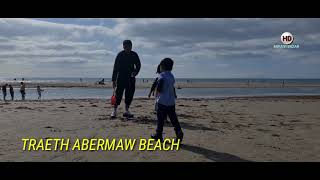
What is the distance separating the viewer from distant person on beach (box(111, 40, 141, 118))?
10469 mm

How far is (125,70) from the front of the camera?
10.5 metres

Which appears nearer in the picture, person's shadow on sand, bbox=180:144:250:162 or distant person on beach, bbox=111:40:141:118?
person's shadow on sand, bbox=180:144:250:162

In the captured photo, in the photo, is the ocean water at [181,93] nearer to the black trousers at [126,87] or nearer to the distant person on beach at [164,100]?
the black trousers at [126,87]

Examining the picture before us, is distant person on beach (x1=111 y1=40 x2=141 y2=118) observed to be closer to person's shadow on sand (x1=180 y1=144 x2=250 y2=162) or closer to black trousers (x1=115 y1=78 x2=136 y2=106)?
black trousers (x1=115 y1=78 x2=136 y2=106)

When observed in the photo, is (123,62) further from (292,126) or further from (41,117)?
(292,126)

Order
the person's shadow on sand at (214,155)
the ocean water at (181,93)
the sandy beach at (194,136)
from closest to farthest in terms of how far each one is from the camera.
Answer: the person's shadow on sand at (214,155), the sandy beach at (194,136), the ocean water at (181,93)

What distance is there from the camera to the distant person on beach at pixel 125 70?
10469 mm

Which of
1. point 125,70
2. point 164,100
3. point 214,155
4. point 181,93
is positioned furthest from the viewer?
point 181,93

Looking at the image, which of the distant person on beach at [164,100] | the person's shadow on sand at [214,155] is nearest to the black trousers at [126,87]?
the distant person on beach at [164,100]
